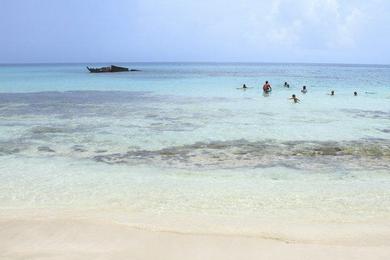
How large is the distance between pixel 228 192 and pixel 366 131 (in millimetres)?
9455

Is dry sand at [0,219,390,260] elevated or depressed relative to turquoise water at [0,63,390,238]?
elevated

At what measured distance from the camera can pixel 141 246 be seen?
5.33 m

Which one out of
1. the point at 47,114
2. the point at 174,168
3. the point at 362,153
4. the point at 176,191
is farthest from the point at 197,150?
the point at 47,114

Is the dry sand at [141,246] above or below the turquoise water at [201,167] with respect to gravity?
above

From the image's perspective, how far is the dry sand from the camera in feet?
16.4

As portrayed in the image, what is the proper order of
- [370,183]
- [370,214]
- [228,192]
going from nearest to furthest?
[370,214] → [228,192] → [370,183]

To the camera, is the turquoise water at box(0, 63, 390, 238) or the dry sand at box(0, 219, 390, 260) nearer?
the dry sand at box(0, 219, 390, 260)

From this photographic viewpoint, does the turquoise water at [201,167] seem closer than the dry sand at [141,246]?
No

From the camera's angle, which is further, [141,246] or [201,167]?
[201,167]

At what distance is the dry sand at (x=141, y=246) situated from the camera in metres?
4.98

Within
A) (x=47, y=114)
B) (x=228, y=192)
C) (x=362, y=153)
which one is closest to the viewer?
(x=228, y=192)

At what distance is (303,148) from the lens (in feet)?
40.3

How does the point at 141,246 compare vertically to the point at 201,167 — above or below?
above

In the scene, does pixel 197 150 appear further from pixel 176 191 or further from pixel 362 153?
pixel 362 153
